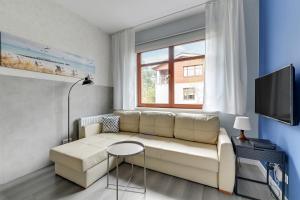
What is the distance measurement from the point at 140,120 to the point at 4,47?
7.50 ft

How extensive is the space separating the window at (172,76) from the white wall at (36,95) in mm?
1285

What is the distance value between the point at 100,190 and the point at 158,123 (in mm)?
1397

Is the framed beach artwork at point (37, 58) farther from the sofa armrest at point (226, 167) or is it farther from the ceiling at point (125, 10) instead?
the sofa armrest at point (226, 167)

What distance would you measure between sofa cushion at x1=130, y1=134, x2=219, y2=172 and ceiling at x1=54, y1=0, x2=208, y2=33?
2.36 meters

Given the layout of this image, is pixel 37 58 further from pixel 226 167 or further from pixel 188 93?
pixel 226 167

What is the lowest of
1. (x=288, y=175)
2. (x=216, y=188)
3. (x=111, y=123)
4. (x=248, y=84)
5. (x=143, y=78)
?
(x=216, y=188)

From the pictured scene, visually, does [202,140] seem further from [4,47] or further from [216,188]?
[4,47]

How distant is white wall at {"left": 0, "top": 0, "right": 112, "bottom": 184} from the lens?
73.6 inches

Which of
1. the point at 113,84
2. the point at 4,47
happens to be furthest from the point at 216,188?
the point at 4,47

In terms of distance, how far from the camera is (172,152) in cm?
195

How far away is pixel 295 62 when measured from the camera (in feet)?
4.37

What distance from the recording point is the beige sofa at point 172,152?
67.5 inches

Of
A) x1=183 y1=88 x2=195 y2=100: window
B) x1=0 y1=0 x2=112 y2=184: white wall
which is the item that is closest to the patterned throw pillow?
x1=0 y1=0 x2=112 y2=184: white wall

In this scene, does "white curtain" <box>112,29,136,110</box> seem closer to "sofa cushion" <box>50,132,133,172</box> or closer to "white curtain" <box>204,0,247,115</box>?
"sofa cushion" <box>50,132,133,172</box>
